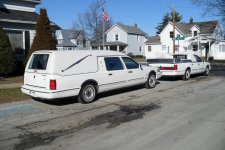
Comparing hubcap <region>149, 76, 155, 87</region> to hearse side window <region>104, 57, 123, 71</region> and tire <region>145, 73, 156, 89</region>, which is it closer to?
tire <region>145, 73, 156, 89</region>

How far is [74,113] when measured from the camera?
823cm

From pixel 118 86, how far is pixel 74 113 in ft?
10.3

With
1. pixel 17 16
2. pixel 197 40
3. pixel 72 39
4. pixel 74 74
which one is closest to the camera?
pixel 74 74

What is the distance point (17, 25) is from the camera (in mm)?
18203

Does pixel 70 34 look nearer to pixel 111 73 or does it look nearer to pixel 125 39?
pixel 125 39

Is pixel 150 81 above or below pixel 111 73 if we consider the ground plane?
below

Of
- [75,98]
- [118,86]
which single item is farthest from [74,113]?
[118,86]

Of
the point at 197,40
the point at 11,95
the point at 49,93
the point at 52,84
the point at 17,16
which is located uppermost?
the point at 197,40

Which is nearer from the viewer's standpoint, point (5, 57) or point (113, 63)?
point (113, 63)

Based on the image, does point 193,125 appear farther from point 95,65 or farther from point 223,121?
point 95,65

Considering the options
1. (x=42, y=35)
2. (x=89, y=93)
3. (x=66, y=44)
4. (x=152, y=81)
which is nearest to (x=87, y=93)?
(x=89, y=93)

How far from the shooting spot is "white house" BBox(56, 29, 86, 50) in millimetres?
70750

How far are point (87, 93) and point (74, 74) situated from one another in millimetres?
901

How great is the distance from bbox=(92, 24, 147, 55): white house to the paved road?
1987 inches
